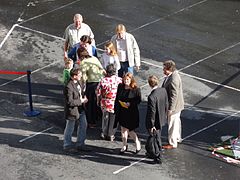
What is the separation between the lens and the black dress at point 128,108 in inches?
448

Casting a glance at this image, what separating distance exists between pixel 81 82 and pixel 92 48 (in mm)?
1226

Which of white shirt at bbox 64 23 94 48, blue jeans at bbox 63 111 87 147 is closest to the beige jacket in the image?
white shirt at bbox 64 23 94 48

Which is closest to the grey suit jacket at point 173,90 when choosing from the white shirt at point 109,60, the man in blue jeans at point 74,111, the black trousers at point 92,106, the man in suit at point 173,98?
the man in suit at point 173,98

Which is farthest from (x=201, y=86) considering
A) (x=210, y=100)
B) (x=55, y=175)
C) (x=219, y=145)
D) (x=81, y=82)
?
(x=55, y=175)

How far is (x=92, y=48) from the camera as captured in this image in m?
13.1

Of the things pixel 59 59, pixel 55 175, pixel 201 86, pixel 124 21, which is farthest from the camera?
pixel 124 21

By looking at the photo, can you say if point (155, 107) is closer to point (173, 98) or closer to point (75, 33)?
point (173, 98)

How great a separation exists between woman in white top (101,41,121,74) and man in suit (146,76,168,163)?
1.58m

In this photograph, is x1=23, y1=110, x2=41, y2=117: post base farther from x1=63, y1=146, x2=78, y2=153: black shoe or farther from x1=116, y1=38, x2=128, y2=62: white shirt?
x1=116, y1=38, x2=128, y2=62: white shirt

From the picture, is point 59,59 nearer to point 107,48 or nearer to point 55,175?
point 107,48

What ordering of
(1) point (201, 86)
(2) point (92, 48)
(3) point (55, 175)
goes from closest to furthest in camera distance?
1. (3) point (55, 175)
2. (2) point (92, 48)
3. (1) point (201, 86)

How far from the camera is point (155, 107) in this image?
36.5 feet

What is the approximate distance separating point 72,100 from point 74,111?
237 millimetres

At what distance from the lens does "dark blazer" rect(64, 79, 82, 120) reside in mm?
11398
